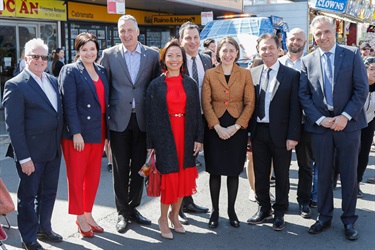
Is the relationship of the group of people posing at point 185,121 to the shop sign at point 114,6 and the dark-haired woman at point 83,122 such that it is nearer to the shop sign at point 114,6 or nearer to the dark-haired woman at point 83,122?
the dark-haired woman at point 83,122

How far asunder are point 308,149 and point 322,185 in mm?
650

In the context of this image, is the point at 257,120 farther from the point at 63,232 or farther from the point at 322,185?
the point at 63,232

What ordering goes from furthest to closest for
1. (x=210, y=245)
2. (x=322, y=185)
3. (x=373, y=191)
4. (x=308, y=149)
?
1. (x=373, y=191)
2. (x=308, y=149)
3. (x=322, y=185)
4. (x=210, y=245)

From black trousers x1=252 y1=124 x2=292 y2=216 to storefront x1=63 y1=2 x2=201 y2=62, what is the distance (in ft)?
38.5

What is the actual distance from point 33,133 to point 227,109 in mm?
1868

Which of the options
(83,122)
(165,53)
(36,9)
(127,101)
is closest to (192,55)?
(165,53)

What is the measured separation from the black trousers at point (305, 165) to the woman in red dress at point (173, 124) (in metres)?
1.34

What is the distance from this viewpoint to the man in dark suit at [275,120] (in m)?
4.67

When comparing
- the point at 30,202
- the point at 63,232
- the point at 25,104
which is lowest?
the point at 63,232

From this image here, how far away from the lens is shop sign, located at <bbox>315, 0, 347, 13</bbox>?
760 inches

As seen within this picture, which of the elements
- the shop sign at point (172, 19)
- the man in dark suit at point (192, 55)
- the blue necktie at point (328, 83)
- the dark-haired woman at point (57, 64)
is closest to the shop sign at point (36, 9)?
the dark-haired woman at point (57, 64)

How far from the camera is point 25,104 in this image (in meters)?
3.98

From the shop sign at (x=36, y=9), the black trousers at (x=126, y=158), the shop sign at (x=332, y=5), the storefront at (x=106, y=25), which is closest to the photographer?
the black trousers at (x=126, y=158)

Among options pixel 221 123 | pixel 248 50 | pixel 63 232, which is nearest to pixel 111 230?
pixel 63 232
